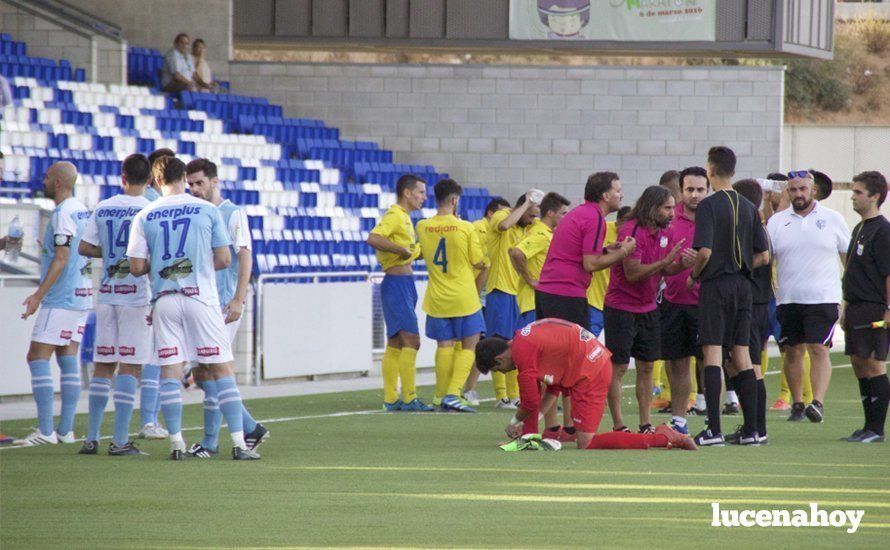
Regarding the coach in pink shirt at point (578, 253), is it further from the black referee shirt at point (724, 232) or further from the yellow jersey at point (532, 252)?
the yellow jersey at point (532, 252)

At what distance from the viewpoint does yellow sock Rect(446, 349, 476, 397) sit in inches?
559

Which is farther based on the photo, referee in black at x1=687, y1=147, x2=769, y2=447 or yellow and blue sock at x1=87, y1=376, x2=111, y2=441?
referee in black at x1=687, y1=147, x2=769, y2=447

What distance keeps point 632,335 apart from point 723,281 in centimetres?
91

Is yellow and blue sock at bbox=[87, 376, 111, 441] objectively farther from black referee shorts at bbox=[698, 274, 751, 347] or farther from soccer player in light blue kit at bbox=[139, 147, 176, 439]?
black referee shorts at bbox=[698, 274, 751, 347]

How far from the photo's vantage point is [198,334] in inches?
382

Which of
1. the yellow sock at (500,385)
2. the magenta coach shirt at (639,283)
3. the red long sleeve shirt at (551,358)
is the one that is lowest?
the yellow sock at (500,385)

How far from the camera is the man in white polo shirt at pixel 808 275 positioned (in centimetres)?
1268

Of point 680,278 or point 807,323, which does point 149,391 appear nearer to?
point 680,278

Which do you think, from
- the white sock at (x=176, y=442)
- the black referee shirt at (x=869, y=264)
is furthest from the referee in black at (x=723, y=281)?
the white sock at (x=176, y=442)

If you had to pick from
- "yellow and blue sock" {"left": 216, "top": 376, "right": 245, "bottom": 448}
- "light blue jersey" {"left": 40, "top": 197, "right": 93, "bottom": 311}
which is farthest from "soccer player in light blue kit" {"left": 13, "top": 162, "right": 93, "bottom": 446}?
"yellow and blue sock" {"left": 216, "top": 376, "right": 245, "bottom": 448}

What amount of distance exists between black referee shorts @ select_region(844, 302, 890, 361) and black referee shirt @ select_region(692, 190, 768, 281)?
1.22m

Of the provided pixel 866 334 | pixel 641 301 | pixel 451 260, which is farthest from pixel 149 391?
pixel 866 334

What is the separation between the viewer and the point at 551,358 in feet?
33.9

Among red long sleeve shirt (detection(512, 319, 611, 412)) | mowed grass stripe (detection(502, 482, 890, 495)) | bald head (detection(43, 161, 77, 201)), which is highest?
bald head (detection(43, 161, 77, 201))
